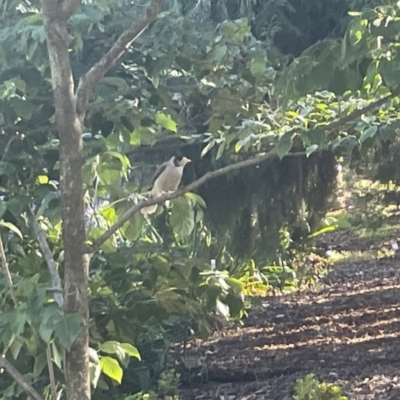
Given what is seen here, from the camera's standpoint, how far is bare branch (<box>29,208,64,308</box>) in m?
2.20

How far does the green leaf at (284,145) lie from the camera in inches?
86.7

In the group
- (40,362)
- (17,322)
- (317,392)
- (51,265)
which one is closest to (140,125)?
(51,265)

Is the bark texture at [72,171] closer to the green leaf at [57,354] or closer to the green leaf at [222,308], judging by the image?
the green leaf at [57,354]

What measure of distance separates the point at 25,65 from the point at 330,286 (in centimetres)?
762

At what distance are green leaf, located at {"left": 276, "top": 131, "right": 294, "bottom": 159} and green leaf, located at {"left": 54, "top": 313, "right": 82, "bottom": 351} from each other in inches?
26.6

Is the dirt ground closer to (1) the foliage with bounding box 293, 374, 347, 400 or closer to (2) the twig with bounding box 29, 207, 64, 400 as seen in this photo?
(1) the foliage with bounding box 293, 374, 347, 400

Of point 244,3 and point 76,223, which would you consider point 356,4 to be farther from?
point 76,223

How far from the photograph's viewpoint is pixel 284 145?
222cm

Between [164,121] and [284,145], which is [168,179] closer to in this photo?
[164,121]

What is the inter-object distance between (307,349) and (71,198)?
442 cm

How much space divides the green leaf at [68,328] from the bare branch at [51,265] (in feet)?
0.65

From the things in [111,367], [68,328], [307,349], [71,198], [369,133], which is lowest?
[307,349]

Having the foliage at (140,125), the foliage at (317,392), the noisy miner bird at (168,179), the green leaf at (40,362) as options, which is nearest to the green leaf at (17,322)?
the foliage at (140,125)

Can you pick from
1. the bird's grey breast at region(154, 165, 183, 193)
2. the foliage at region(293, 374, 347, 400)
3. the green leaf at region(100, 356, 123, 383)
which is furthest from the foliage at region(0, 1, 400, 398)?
the foliage at region(293, 374, 347, 400)
